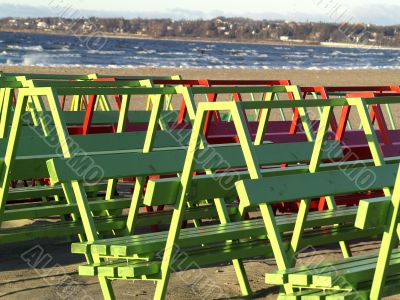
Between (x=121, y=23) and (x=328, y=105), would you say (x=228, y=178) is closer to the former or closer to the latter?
(x=328, y=105)

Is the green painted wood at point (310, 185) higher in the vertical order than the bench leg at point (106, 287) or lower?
higher

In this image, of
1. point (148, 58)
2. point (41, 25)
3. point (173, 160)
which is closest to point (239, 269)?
point (173, 160)

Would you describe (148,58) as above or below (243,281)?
below

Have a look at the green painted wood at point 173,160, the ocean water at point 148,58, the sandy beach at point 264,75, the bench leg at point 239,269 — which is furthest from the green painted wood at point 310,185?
the ocean water at point 148,58

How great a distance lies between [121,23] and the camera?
13200 cm

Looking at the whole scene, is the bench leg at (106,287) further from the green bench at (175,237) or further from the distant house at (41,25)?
the distant house at (41,25)

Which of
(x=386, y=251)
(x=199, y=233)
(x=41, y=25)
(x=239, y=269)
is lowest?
(x=41, y=25)

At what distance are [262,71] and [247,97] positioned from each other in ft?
55.6

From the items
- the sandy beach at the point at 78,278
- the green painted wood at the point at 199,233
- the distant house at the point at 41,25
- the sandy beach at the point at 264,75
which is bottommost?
the distant house at the point at 41,25

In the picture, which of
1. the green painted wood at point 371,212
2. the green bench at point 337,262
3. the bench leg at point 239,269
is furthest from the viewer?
the bench leg at point 239,269

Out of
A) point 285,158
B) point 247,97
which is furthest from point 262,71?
point 285,158

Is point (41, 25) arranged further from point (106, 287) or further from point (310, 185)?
point (310, 185)

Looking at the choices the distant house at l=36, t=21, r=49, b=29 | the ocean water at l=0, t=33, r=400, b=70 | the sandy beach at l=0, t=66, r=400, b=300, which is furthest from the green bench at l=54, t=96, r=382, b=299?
the distant house at l=36, t=21, r=49, b=29

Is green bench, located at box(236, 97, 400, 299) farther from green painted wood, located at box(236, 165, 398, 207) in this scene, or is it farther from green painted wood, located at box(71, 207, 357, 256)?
green painted wood, located at box(71, 207, 357, 256)
